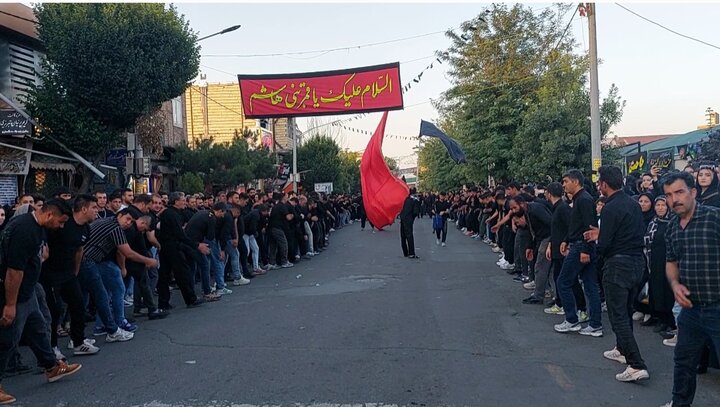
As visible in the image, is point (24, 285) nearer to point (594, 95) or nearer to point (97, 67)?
point (97, 67)

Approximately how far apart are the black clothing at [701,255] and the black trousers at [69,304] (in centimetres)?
592

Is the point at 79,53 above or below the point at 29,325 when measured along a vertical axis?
above

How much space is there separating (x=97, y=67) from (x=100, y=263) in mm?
9359

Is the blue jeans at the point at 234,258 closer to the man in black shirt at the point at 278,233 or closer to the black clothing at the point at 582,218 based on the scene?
the man in black shirt at the point at 278,233

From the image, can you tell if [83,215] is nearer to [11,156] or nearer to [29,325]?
[29,325]

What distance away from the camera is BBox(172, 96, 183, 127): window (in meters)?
28.9

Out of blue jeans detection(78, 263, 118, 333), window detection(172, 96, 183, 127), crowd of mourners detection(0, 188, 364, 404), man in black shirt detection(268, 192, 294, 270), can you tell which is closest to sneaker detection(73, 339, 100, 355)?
crowd of mourners detection(0, 188, 364, 404)

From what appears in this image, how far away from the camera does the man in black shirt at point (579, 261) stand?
24.3ft

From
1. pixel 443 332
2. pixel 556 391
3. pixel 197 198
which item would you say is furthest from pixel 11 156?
pixel 556 391

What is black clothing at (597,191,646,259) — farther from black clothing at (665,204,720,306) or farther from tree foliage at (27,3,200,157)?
tree foliage at (27,3,200,157)

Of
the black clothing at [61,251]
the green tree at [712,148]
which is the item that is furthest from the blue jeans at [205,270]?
the green tree at [712,148]

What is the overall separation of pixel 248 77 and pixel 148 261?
17.6m

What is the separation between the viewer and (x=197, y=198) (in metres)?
14.0

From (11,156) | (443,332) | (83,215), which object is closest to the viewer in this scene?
(83,215)
